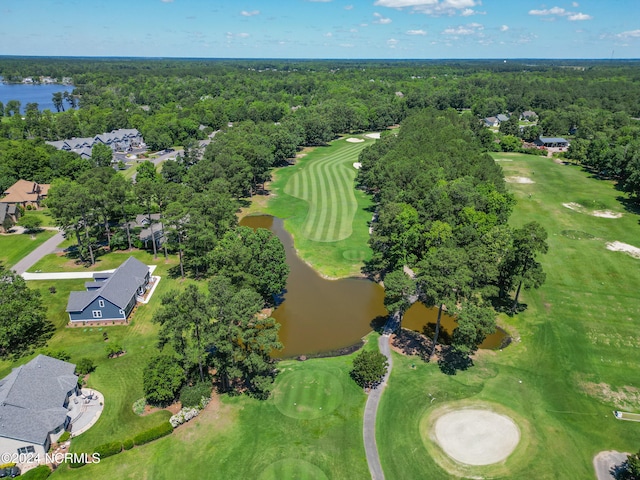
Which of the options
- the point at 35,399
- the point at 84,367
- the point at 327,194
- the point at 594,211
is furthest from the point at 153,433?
the point at 594,211

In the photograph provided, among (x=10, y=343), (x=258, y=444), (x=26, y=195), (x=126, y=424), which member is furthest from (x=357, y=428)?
(x=26, y=195)

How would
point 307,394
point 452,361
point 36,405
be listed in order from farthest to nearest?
1. point 452,361
2. point 307,394
3. point 36,405

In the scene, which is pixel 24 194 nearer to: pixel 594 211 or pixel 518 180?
pixel 518 180

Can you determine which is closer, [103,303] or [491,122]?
[103,303]

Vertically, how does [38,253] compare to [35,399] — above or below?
below

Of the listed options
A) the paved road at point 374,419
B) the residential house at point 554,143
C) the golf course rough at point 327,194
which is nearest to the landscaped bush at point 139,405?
the paved road at point 374,419

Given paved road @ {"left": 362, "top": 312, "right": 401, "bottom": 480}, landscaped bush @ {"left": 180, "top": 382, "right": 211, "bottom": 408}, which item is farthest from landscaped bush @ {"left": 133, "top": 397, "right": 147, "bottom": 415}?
paved road @ {"left": 362, "top": 312, "right": 401, "bottom": 480}

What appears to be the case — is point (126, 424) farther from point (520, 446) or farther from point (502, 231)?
point (502, 231)

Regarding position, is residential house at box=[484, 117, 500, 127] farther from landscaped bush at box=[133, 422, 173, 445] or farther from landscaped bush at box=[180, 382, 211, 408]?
landscaped bush at box=[133, 422, 173, 445]
